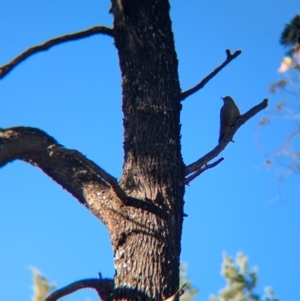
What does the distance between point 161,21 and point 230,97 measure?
3251mm

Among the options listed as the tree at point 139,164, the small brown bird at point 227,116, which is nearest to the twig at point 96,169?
the tree at point 139,164

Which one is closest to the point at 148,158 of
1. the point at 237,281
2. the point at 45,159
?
the point at 45,159

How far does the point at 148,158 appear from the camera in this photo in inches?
93.0

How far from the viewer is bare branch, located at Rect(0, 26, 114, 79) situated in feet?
7.44

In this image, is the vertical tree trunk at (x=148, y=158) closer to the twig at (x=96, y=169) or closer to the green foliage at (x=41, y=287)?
the twig at (x=96, y=169)

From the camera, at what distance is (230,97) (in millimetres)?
5820

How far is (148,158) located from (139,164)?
42mm

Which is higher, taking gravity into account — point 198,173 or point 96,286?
point 198,173

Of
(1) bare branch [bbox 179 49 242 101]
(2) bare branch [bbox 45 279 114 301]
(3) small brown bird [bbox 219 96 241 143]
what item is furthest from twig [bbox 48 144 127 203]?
(3) small brown bird [bbox 219 96 241 143]

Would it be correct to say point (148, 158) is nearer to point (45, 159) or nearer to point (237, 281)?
point (45, 159)

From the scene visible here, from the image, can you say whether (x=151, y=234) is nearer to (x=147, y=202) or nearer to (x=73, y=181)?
(x=147, y=202)

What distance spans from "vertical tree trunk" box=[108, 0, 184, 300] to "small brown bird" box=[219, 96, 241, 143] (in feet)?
8.31

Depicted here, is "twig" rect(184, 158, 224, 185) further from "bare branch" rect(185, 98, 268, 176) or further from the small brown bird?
the small brown bird

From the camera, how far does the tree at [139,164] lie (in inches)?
83.2
